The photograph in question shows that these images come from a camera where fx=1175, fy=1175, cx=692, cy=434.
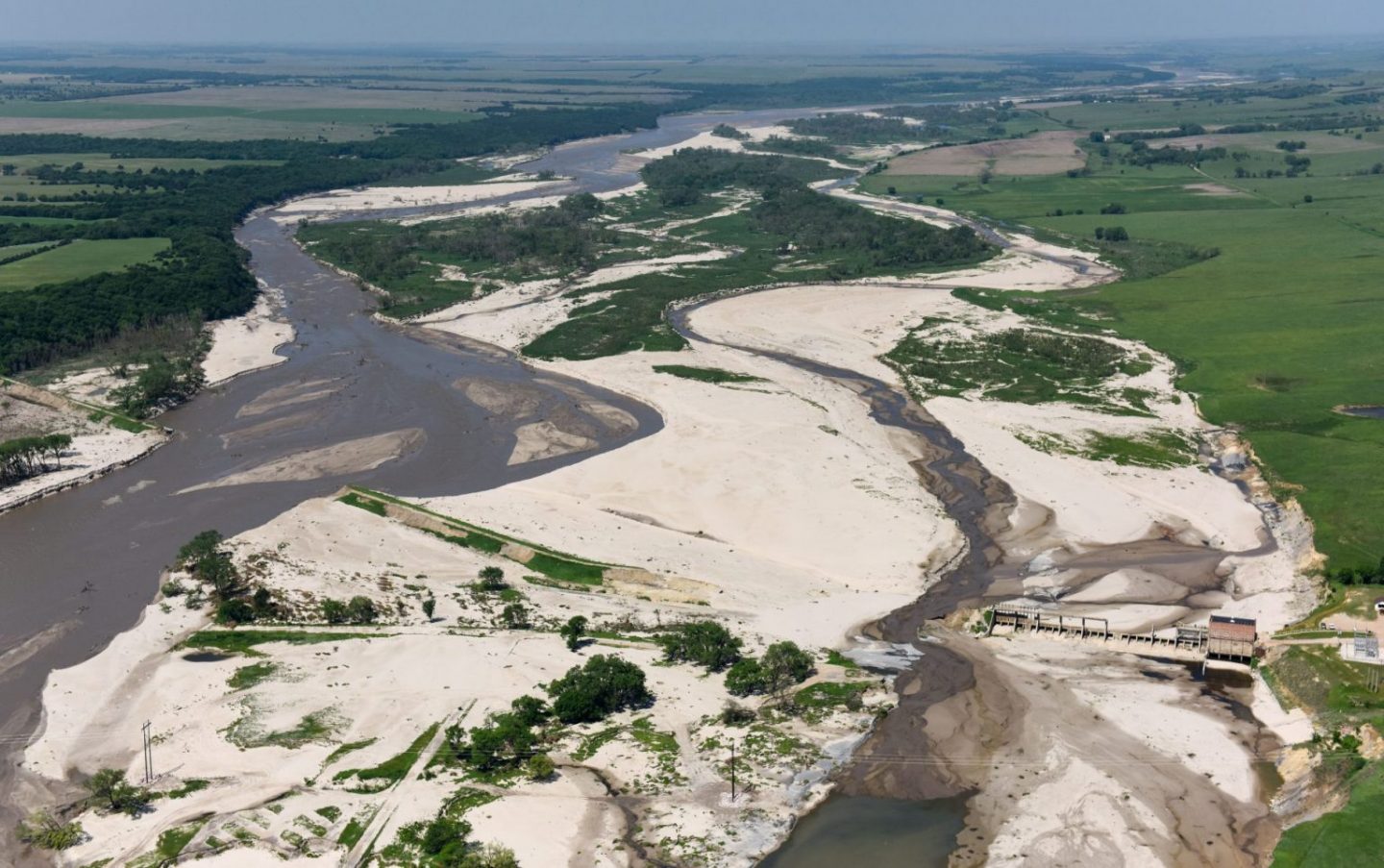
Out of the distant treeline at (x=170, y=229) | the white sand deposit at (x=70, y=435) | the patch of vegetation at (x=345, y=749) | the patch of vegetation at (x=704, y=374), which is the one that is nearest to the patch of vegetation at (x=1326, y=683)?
the patch of vegetation at (x=345, y=749)

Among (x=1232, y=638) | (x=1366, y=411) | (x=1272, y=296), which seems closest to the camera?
(x=1232, y=638)

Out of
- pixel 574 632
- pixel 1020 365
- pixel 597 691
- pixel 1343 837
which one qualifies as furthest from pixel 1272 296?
pixel 597 691

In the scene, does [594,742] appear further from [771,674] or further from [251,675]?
[251,675]

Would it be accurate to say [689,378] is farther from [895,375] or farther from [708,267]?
[708,267]

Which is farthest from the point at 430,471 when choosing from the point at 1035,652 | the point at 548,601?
the point at 1035,652

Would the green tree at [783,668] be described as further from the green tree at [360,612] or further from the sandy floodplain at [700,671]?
the green tree at [360,612]

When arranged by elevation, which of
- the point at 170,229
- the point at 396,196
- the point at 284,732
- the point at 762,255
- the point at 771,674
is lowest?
the point at 284,732

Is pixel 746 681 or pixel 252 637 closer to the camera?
pixel 746 681

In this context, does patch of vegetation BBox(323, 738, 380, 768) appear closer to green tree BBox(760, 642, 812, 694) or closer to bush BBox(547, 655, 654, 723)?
bush BBox(547, 655, 654, 723)

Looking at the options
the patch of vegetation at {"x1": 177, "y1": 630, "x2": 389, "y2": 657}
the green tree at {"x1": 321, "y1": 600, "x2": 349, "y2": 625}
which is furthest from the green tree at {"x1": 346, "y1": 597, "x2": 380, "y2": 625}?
the patch of vegetation at {"x1": 177, "y1": 630, "x2": 389, "y2": 657}
